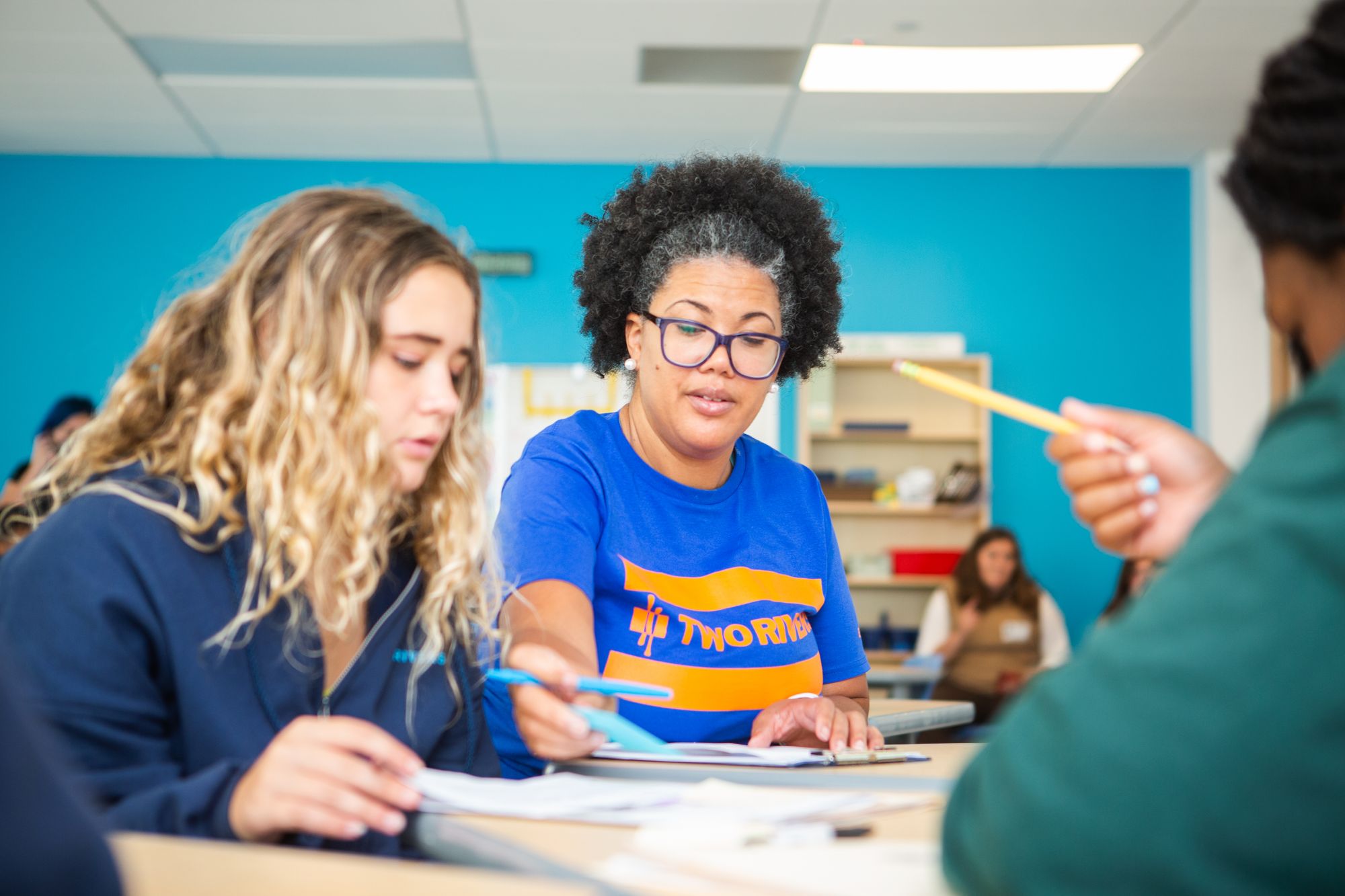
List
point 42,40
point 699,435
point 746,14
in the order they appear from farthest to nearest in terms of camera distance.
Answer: point 42,40 → point 746,14 → point 699,435

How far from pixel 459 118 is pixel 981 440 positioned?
2.97 meters

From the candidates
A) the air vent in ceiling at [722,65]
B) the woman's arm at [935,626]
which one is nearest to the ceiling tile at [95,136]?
the air vent in ceiling at [722,65]

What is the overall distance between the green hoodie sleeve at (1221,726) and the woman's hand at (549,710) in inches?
27.4

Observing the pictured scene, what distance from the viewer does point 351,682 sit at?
122 cm

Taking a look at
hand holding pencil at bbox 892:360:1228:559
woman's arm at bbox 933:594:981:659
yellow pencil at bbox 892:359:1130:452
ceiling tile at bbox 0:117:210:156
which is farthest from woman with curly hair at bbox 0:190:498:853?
ceiling tile at bbox 0:117:210:156

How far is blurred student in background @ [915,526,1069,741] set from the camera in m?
4.89

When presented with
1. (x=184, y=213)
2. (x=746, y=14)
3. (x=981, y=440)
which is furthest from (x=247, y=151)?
(x=981, y=440)

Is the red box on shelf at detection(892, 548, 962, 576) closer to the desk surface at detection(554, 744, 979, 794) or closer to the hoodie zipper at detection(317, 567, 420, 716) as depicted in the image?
the desk surface at detection(554, 744, 979, 794)

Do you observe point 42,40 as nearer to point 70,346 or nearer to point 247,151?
point 247,151

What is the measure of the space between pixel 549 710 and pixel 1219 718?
83 centimetres

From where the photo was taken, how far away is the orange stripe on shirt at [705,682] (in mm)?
1610

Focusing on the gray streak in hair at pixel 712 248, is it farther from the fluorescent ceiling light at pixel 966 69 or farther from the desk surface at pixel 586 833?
the fluorescent ceiling light at pixel 966 69

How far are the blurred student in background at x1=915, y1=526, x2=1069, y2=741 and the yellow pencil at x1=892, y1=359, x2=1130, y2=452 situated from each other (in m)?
3.76

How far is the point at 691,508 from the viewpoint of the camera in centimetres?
181
